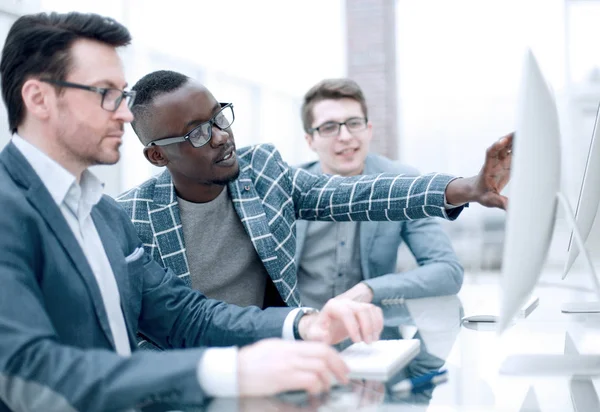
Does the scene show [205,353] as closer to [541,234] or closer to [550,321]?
[541,234]

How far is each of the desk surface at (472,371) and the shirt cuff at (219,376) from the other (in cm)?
5

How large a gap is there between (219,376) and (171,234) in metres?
0.87

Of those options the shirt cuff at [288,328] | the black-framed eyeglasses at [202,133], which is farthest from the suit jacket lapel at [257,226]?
the shirt cuff at [288,328]

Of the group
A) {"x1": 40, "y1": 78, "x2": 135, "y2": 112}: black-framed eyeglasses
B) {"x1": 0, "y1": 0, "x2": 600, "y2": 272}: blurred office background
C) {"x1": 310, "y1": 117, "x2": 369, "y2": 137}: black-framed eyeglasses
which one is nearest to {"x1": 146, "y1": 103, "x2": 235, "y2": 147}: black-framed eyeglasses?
{"x1": 40, "y1": 78, "x2": 135, "y2": 112}: black-framed eyeglasses

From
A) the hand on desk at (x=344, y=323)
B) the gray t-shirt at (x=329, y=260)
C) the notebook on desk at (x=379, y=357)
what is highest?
the hand on desk at (x=344, y=323)

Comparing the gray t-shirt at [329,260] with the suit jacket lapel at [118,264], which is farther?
the gray t-shirt at [329,260]

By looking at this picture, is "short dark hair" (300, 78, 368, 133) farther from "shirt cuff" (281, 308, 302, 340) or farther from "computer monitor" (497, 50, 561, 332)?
"computer monitor" (497, 50, 561, 332)

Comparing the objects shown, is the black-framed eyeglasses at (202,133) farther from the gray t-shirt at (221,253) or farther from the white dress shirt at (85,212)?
the white dress shirt at (85,212)

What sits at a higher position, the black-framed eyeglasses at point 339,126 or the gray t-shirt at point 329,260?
the black-framed eyeglasses at point 339,126

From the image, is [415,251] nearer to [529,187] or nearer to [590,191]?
[590,191]

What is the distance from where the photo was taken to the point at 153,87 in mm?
1720

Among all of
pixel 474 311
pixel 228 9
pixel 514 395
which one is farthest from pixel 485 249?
pixel 514 395

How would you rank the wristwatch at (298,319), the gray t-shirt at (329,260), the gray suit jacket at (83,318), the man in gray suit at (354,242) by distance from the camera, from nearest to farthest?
the gray suit jacket at (83,318) → the wristwatch at (298,319) → the man in gray suit at (354,242) → the gray t-shirt at (329,260)

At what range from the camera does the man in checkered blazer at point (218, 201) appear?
165cm
